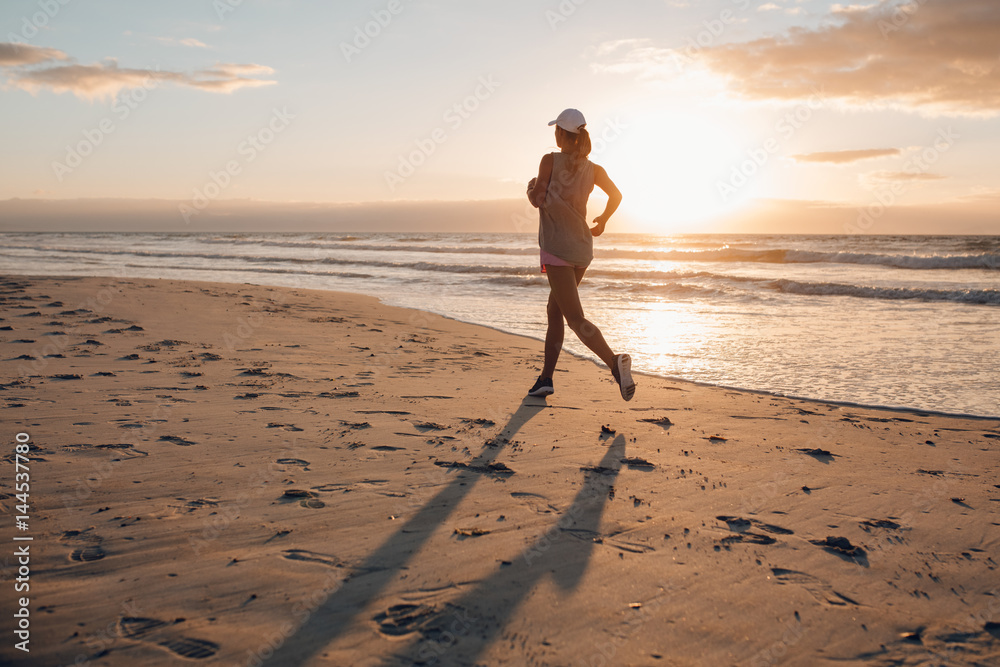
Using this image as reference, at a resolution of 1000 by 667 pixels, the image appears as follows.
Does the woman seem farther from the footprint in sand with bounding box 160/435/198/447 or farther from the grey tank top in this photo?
the footprint in sand with bounding box 160/435/198/447

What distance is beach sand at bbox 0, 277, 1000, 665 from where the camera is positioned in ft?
5.74

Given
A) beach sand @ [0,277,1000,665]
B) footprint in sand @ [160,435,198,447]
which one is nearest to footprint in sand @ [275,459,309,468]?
beach sand @ [0,277,1000,665]

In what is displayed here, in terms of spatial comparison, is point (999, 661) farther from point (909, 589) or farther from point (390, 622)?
point (390, 622)

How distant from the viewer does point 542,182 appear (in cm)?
412

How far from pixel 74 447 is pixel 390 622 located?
2.27m

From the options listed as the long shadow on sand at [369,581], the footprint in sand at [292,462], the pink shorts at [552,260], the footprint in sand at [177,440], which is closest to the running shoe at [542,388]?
the pink shorts at [552,260]

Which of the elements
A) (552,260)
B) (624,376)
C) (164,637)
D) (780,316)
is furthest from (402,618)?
(780,316)

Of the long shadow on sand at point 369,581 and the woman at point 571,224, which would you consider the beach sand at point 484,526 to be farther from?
the woman at point 571,224

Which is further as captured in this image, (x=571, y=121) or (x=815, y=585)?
(x=571, y=121)

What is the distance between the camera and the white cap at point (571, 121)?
155 inches

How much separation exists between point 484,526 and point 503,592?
0.46 meters

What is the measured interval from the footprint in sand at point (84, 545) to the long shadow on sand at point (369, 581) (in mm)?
878

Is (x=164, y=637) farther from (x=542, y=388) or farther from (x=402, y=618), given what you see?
(x=542, y=388)

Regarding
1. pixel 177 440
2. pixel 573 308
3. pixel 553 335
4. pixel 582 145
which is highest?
pixel 582 145
